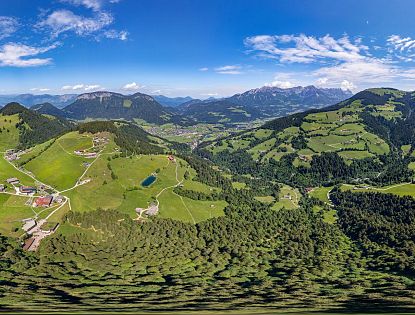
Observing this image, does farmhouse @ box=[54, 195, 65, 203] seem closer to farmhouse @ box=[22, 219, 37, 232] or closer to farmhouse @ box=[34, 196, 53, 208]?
farmhouse @ box=[34, 196, 53, 208]

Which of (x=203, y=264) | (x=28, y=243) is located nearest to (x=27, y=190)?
(x=28, y=243)

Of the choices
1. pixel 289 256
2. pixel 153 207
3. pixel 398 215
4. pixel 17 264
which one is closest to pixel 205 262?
pixel 289 256

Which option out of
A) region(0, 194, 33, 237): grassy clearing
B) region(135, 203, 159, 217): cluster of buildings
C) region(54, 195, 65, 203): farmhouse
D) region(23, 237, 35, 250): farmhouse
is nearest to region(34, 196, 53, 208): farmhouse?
region(54, 195, 65, 203): farmhouse

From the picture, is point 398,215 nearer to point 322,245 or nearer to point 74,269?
Answer: point 322,245

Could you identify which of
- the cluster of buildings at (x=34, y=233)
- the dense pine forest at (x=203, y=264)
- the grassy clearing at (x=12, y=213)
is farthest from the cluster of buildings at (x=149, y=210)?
the grassy clearing at (x=12, y=213)

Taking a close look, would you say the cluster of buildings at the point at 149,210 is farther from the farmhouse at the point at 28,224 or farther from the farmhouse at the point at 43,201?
the farmhouse at the point at 28,224

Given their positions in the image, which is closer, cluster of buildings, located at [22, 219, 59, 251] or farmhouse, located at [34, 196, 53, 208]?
cluster of buildings, located at [22, 219, 59, 251]

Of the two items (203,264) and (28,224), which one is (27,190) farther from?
(203,264)

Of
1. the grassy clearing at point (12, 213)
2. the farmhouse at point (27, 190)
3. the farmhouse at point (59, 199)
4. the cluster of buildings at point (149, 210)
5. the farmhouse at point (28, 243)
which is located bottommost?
the farmhouse at point (28, 243)
